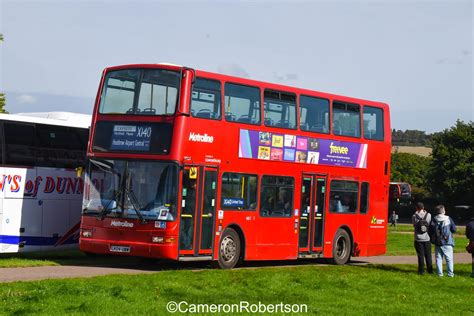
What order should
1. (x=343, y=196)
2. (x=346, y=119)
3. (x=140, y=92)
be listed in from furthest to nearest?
(x=343, y=196) < (x=346, y=119) < (x=140, y=92)

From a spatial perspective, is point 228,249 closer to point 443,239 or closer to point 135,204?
point 135,204

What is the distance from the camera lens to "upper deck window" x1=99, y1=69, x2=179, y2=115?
68.4ft

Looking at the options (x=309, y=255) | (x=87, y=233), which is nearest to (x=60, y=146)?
(x=87, y=233)

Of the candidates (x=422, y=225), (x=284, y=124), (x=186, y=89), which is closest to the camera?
(x=186, y=89)

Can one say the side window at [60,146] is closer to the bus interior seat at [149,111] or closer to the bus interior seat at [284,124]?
the bus interior seat at [149,111]

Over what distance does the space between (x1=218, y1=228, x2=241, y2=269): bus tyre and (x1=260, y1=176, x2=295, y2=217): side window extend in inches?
45.2

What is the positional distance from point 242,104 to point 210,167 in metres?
1.84

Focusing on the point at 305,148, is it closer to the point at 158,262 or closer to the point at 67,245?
the point at 158,262

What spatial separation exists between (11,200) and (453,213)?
7207cm

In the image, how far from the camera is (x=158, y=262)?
78.1 ft

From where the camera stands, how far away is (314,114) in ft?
81.3

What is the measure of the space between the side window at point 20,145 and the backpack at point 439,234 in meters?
9.93

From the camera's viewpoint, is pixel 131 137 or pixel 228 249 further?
pixel 228 249

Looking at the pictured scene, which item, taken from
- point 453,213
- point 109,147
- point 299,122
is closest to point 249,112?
point 299,122
